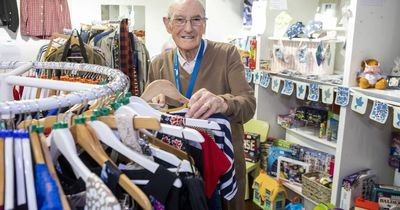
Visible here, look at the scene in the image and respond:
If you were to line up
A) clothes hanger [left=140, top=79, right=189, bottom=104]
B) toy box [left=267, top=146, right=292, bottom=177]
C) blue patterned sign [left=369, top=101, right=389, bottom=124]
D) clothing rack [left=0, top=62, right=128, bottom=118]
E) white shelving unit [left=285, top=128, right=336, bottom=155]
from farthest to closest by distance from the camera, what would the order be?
toy box [left=267, top=146, right=292, bottom=177], white shelving unit [left=285, top=128, right=336, bottom=155], blue patterned sign [left=369, top=101, right=389, bottom=124], clothes hanger [left=140, top=79, right=189, bottom=104], clothing rack [left=0, top=62, right=128, bottom=118]

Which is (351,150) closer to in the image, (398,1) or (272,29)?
(398,1)

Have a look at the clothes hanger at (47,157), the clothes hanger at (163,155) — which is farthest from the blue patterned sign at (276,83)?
the clothes hanger at (47,157)

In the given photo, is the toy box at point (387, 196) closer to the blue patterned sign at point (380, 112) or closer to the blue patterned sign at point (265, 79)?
the blue patterned sign at point (380, 112)

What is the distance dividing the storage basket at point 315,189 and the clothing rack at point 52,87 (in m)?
1.70

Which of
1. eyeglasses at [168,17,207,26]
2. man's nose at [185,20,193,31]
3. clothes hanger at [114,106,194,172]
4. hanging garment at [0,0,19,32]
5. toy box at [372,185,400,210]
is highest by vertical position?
hanging garment at [0,0,19,32]

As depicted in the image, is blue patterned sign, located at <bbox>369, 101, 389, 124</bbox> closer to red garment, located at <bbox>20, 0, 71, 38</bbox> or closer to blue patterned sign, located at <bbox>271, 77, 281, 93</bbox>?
blue patterned sign, located at <bbox>271, 77, 281, 93</bbox>

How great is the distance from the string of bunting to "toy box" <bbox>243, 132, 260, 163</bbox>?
438 mm

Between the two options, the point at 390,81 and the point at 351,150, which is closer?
the point at 390,81

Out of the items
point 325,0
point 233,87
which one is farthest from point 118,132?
point 325,0

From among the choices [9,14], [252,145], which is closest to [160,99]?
[252,145]

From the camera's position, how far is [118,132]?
89 cm

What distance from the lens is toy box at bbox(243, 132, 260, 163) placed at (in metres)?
3.06

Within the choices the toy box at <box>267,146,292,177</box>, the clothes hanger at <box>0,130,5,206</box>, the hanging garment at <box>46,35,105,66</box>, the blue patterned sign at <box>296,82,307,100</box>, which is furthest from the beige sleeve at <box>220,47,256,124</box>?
the toy box at <box>267,146,292,177</box>

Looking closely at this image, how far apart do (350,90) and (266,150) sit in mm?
1097
